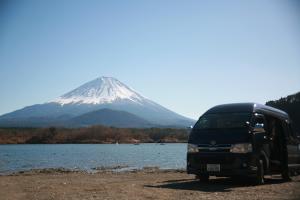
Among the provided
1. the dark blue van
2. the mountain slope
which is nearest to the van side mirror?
the dark blue van

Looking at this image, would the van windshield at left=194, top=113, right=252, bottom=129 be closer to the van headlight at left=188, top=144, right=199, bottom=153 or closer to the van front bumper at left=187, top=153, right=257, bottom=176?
the van headlight at left=188, top=144, right=199, bottom=153

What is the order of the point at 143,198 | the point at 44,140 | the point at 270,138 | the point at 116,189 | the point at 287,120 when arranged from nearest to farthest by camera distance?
the point at 143,198
the point at 116,189
the point at 270,138
the point at 287,120
the point at 44,140

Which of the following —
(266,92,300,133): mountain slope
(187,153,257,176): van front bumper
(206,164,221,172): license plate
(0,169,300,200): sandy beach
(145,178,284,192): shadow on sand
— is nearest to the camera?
(0,169,300,200): sandy beach

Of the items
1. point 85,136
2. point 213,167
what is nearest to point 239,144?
point 213,167

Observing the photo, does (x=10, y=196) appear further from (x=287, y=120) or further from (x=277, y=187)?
(x=287, y=120)

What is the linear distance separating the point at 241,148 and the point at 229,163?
464 millimetres

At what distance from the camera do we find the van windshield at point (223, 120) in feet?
39.0

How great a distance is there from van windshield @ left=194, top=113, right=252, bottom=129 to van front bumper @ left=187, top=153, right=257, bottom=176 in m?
0.84

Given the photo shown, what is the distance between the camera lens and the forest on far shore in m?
146

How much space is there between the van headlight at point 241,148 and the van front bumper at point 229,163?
0.09 meters

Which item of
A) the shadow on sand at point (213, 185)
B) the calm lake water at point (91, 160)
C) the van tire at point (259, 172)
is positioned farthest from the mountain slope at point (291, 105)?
the van tire at point (259, 172)

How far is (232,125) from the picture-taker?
1190cm

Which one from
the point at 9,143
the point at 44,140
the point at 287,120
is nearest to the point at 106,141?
the point at 44,140

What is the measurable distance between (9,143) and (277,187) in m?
146
